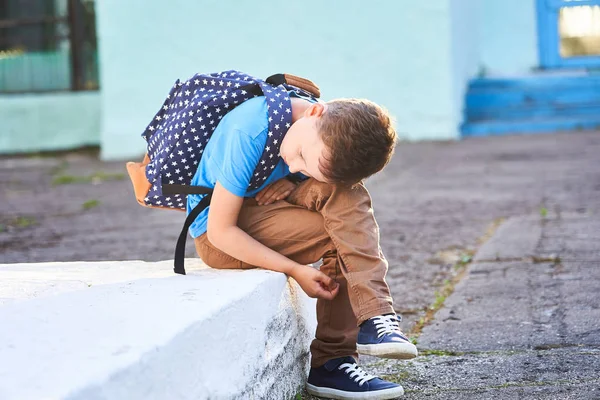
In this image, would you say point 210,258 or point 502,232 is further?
point 502,232

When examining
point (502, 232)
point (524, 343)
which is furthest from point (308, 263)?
point (502, 232)

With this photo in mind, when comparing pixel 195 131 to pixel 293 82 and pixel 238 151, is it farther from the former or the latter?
pixel 293 82

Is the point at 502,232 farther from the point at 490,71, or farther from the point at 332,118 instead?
the point at 490,71

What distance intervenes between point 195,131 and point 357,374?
2.56 feet

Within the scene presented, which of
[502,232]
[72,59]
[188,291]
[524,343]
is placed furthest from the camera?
[72,59]

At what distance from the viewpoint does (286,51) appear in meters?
9.34

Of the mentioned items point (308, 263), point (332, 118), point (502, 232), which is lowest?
point (502, 232)

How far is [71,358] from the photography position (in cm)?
153

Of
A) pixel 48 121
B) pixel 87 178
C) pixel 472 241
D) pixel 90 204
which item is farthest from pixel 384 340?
pixel 48 121

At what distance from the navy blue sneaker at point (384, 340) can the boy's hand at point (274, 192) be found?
443 millimetres

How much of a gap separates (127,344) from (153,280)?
0.60 m

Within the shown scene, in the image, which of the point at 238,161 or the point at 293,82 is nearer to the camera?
the point at 238,161

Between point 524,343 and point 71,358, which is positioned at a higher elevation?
point 71,358

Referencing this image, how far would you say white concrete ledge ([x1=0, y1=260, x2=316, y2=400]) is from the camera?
1.48 metres
